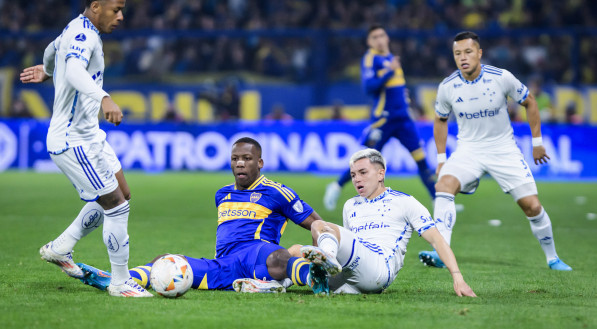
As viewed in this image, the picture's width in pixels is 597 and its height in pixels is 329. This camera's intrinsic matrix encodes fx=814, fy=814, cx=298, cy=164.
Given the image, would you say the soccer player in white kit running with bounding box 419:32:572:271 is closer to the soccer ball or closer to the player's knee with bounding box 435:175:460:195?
the player's knee with bounding box 435:175:460:195

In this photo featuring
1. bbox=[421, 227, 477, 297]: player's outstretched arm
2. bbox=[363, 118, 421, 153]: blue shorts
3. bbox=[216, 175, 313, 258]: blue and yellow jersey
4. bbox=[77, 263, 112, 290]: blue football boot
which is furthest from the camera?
bbox=[363, 118, 421, 153]: blue shorts

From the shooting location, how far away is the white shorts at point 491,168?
7473 mm

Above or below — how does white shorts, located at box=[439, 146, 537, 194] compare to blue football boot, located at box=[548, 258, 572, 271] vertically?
above

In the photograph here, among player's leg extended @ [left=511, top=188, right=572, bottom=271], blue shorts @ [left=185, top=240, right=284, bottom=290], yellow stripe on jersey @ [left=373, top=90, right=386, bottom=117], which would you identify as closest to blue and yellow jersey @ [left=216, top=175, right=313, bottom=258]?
blue shorts @ [left=185, top=240, right=284, bottom=290]

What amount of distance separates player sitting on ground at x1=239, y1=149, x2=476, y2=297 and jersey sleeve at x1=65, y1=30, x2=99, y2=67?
1883mm

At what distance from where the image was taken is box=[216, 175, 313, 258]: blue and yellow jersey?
605 cm

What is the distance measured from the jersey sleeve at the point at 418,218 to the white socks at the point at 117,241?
6.59 feet

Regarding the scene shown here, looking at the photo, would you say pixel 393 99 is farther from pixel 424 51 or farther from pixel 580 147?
pixel 424 51

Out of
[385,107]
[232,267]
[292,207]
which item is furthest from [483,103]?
[385,107]

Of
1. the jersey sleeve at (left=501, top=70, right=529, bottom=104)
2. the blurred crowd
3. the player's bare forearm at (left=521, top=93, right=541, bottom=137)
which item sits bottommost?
the player's bare forearm at (left=521, top=93, right=541, bottom=137)

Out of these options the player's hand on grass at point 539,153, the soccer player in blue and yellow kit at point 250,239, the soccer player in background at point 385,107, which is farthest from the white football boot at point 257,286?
the soccer player in background at point 385,107

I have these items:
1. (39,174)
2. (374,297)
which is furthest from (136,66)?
(374,297)

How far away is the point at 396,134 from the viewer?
1180 centimetres

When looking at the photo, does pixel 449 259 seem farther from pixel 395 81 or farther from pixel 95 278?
pixel 395 81
